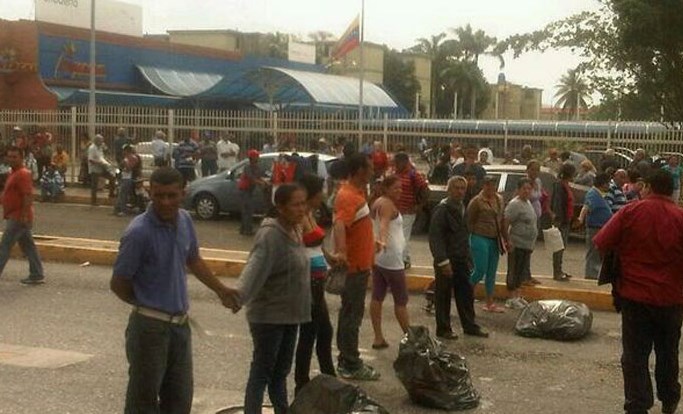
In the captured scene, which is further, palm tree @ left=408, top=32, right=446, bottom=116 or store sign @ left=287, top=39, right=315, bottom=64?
palm tree @ left=408, top=32, right=446, bottom=116

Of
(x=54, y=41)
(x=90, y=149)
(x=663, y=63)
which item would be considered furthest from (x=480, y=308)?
(x=54, y=41)

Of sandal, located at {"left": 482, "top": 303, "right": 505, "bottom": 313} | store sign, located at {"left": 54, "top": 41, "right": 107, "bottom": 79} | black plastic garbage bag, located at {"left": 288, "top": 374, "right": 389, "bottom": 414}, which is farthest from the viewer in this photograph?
store sign, located at {"left": 54, "top": 41, "right": 107, "bottom": 79}

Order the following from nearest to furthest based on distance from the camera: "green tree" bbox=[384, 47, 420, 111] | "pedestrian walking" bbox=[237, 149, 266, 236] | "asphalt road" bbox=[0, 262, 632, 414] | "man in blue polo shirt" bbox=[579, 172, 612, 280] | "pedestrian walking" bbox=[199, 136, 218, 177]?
"asphalt road" bbox=[0, 262, 632, 414] → "man in blue polo shirt" bbox=[579, 172, 612, 280] → "pedestrian walking" bbox=[237, 149, 266, 236] → "pedestrian walking" bbox=[199, 136, 218, 177] → "green tree" bbox=[384, 47, 420, 111]

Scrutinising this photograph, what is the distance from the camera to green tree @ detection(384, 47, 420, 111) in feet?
267

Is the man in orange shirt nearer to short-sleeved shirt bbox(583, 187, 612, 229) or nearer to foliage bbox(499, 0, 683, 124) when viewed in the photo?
short-sleeved shirt bbox(583, 187, 612, 229)

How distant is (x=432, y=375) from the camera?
708 cm

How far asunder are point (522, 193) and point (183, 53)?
36.3 meters

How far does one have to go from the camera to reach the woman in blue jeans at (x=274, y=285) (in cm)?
613

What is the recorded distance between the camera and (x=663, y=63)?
25172 millimetres

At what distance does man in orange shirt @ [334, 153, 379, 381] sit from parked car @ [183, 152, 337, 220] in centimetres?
1119

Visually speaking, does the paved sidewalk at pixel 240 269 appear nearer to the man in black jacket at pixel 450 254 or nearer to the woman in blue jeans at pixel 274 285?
the man in black jacket at pixel 450 254

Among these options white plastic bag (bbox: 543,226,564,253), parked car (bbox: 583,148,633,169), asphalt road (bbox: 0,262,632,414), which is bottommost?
asphalt road (bbox: 0,262,632,414)

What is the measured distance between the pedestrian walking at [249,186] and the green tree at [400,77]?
64207 millimetres

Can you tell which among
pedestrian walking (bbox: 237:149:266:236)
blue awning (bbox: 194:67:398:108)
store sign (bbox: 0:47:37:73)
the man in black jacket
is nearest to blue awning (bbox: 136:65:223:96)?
blue awning (bbox: 194:67:398:108)
